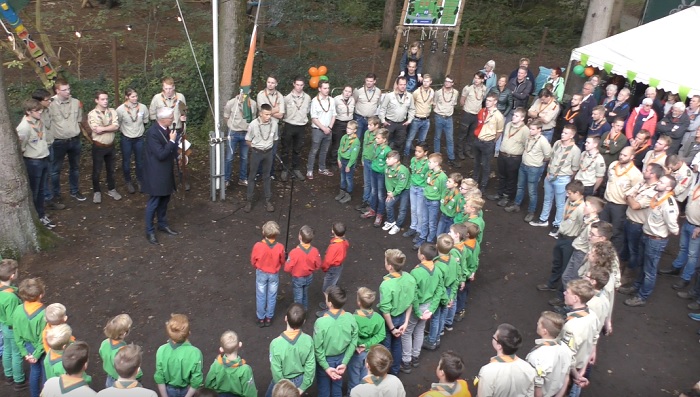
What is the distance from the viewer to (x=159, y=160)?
796 cm

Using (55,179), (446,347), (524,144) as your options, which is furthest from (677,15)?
→ (55,179)

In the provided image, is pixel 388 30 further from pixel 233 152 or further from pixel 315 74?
pixel 233 152

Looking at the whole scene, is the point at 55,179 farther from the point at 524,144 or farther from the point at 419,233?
the point at 524,144

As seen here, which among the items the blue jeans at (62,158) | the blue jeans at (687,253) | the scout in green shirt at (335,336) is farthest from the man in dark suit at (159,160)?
the blue jeans at (687,253)

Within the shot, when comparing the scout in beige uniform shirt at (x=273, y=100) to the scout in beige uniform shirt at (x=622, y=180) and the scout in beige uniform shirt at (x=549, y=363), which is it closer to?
the scout in beige uniform shirt at (x=622, y=180)

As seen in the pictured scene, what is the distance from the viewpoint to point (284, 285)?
7672 millimetres

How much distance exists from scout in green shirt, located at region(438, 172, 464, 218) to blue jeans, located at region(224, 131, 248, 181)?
3.54 metres

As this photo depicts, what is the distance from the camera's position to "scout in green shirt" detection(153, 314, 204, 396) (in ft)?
15.2

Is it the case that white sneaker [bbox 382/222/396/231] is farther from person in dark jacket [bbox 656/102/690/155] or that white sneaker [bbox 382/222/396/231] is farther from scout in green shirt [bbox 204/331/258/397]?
person in dark jacket [bbox 656/102/690/155]

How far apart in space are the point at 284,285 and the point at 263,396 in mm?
1982

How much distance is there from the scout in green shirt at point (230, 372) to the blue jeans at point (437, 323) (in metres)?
2.38

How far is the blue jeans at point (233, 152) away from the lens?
9.91 metres

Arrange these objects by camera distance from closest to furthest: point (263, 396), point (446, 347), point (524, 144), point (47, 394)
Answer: point (47, 394) → point (263, 396) → point (446, 347) → point (524, 144)

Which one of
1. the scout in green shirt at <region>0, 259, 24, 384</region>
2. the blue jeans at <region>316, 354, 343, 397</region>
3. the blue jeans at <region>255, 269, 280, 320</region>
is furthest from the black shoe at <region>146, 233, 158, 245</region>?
the blue jeans at <region>316, 354, 343, 397</region>
